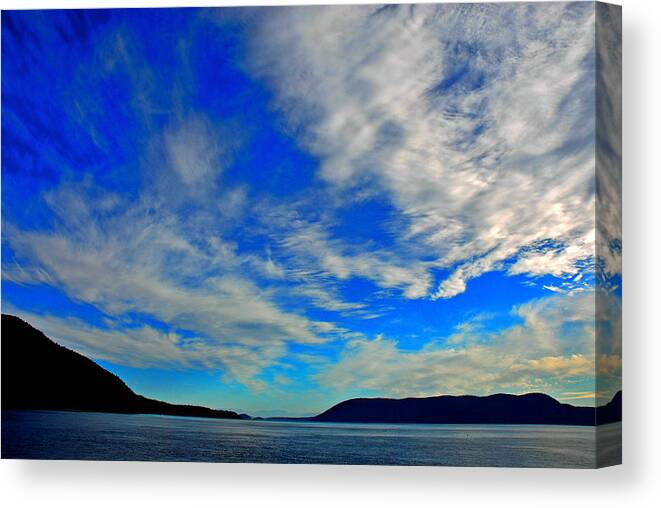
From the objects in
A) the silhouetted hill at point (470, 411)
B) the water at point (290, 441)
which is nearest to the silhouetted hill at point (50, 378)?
the water at point (290, 441)

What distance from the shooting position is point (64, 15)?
7.37 m

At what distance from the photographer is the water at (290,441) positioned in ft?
22.0

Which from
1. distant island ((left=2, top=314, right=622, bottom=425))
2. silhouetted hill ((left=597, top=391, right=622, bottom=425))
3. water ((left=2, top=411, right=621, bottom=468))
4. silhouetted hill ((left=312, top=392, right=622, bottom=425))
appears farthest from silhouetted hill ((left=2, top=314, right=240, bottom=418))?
silhouetted hill ((left=597, top=391, right=622, bottom=425))

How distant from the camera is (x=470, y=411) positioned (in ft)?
22.8

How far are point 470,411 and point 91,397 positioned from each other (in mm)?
3453

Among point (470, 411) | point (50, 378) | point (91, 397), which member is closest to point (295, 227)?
point (470, 411)

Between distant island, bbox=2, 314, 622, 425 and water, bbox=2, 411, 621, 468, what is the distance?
7 centimetres

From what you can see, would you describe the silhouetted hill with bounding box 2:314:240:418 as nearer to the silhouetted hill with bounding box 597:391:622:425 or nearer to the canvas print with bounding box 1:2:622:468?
the canvas print with bounding box 1:2:622:468

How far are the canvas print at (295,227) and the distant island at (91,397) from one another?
0.02 meters

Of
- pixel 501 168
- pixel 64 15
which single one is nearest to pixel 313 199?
pixel 501 168

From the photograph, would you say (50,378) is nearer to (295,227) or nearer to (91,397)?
(91,397)

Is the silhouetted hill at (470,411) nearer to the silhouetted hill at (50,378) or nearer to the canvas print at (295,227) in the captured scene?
the canvas print at (295,227)

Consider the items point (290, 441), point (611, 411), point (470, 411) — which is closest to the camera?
point (611, 411)

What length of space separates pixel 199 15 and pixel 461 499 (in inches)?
194
